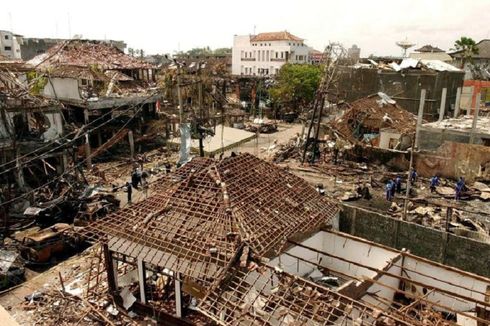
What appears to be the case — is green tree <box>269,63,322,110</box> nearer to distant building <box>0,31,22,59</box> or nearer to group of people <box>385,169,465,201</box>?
group of people <box>385,169,465,201</box>

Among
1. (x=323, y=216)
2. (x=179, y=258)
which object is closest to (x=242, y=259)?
(x=179, y=258)

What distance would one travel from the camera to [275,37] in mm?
70750

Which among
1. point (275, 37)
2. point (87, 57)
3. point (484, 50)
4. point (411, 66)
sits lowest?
point (411, 66)

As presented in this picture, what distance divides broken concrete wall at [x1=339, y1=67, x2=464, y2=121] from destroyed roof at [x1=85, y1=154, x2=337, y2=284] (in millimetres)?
29314

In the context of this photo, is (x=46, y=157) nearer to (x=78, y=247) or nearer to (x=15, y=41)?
(x=78, y=247)

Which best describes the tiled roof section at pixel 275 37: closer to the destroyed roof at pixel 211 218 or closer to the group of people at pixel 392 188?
the group of people at pixel 392 188

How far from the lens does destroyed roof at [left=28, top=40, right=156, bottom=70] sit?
35.9 m

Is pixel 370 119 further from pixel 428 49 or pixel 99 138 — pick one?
pixel 428 49

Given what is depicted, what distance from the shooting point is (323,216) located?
13070mm

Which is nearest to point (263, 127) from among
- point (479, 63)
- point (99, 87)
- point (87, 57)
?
point (99, 87)

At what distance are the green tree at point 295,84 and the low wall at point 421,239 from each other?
109 feet

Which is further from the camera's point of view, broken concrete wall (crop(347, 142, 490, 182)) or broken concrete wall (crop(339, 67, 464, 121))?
broken concrete wall (crop(339, 67, 464, 121))

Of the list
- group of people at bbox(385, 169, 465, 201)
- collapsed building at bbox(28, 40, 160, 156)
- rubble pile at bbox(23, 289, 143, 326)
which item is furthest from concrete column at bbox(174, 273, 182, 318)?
collapsed building at bbox(28, 40, 160, 156)

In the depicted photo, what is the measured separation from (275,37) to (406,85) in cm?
3699
